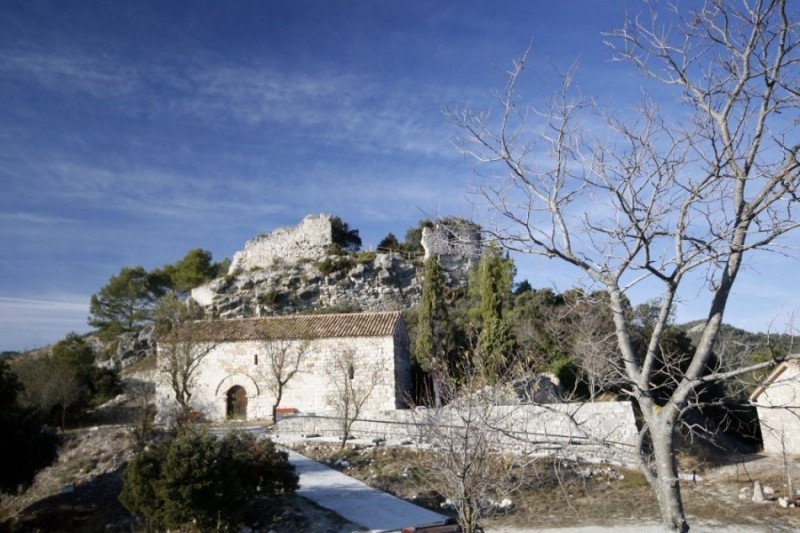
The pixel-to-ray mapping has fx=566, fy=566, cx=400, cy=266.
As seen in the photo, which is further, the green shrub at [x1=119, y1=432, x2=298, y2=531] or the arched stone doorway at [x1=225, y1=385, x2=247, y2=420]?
the arched stone doorway at [x1=225, y1=385, x2=247, y2=420]

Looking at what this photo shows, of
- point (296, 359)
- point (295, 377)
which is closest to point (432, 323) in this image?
point (296, 359)

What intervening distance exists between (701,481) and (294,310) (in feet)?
96.1

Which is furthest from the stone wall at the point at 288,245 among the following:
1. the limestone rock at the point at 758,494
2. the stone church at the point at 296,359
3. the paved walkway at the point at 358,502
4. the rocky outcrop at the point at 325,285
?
the limestone rock at the point at 758,494

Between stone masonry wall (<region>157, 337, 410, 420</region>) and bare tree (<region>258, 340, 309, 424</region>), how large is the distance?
0.14ft

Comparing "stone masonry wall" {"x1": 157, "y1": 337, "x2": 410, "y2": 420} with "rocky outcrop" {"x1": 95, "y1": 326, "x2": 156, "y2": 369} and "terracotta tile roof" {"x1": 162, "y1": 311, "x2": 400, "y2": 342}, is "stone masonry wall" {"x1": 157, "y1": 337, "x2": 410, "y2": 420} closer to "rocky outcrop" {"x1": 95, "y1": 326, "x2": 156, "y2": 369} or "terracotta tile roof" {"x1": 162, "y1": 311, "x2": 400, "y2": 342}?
"terracotta tile roof" {"x1": 162, "y1": 311, "x2": 400, "y2": 342}

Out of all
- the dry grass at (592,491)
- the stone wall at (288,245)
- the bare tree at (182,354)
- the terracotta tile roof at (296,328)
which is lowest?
the dry grass at (592,491)

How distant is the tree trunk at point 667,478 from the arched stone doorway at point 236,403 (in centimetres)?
2162

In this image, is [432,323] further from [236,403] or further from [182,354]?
[182,354]

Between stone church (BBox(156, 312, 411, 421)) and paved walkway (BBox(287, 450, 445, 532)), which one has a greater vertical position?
stone church (BBox(156, 312, 411, 421))

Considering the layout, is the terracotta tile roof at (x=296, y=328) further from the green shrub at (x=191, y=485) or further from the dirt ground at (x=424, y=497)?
the green shrub at (x=191, y=485)

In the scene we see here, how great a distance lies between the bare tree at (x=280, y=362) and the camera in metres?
Answer: 22.0

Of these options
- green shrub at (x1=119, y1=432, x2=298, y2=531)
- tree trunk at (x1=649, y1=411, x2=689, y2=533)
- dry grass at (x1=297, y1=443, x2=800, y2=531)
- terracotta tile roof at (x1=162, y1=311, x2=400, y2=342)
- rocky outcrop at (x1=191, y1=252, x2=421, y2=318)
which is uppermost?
rocky outcrop at (x1=191, y1=252, x2=421, y2=318)

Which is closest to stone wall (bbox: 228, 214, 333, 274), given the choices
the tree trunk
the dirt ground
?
the dirt ground

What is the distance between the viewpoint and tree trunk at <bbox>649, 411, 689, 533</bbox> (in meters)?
3.65
